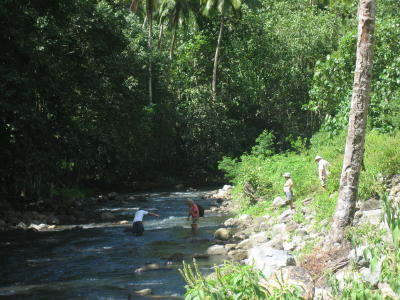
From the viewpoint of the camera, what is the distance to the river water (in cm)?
1041

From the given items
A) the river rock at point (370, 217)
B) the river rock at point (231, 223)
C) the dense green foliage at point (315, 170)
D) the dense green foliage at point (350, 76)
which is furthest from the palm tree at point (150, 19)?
the river rock at point (370, 217)

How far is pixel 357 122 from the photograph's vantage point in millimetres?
9430

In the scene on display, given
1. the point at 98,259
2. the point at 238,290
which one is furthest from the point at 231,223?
the point at 238,290

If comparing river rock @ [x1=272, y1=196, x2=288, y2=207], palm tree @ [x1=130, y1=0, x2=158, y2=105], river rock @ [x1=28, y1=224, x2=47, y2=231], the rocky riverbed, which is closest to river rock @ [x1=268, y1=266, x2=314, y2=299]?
the rocky riverbed

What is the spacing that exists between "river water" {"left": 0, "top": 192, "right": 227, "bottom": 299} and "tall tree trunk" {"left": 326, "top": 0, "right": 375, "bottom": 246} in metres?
3.09

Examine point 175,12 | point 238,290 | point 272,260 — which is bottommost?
point 272,260

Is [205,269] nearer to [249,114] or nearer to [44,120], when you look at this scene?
[44,120]

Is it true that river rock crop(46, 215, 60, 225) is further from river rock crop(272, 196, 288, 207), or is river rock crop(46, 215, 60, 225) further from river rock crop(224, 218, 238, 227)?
river rock crop(272, 196, 288, 207)

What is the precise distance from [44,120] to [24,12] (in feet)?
10.9

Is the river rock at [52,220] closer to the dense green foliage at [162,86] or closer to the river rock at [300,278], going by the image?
the dense green foliage at [162,86]

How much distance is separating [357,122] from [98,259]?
7.07 m

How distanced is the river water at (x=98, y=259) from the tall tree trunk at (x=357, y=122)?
3.09m

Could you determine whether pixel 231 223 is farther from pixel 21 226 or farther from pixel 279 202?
pixel 21 226

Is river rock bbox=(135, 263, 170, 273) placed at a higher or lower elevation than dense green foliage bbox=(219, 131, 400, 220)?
lower
